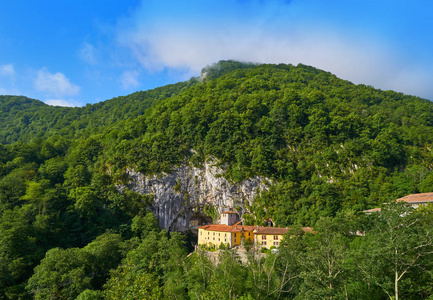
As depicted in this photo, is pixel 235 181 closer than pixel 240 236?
No

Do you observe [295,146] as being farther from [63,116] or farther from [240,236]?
[63,116]

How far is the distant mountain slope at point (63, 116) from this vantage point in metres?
93.6

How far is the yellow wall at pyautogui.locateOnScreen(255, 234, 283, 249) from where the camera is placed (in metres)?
42.4

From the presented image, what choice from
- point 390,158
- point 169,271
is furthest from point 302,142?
point 169,271

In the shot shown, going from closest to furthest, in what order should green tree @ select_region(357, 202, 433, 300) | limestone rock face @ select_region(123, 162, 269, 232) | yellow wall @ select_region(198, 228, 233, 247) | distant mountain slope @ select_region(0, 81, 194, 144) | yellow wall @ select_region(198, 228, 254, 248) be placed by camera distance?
green tree @ select_region(357, 202, 433, 300) < yellow wall @ select_region(198, 228, 254, 248) < yellow wall @ select_region(198, 228, 233, 247) < limestone rock face @ select_region(123, 162, 269, 232) < distant mountain slope @ select_region(0, 81, 194, 144)

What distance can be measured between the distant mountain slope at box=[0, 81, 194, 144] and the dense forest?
7.84 m

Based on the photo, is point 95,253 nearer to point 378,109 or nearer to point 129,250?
point 129,250

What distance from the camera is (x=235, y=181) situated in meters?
57.1

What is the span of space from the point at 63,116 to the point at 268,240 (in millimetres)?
104976

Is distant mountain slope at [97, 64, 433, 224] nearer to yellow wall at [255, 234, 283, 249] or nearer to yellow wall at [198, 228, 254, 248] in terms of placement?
yellow wall at [255, 234, 283, 249]

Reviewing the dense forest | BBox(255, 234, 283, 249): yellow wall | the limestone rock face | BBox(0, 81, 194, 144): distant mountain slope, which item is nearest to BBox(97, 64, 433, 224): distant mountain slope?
the dense forest

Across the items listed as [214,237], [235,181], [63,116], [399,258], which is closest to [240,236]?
[214,237]

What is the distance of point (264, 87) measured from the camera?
8625 cm

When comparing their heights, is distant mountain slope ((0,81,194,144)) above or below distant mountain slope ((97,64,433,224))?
above
